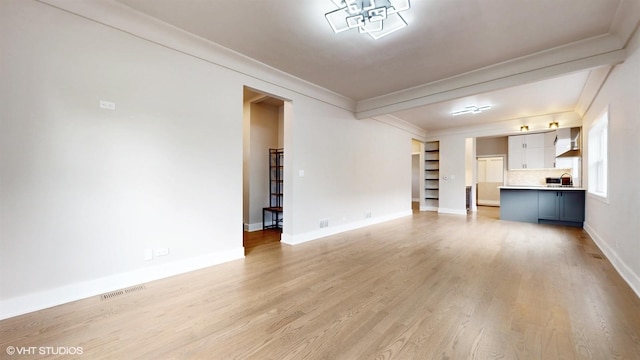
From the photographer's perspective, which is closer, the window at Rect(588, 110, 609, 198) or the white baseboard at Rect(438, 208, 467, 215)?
the window at Rect(588, 110, 609, 198)

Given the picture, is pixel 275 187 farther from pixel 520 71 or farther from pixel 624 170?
pixel 624 170

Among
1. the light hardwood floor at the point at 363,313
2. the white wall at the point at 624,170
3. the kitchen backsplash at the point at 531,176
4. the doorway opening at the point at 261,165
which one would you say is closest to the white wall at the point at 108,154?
the light hardwood floor at the point at 363,313

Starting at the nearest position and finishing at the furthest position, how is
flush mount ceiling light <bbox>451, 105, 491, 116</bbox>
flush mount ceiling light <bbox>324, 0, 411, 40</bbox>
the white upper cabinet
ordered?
flush mount ceiling light <bbox>324, 0, 411, 40</bbox>
flush mount ceiling light <bbox>451, 105, 491, 116</bbox>
the white upper cabinet

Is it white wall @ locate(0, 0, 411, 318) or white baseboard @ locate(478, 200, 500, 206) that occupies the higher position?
white wall @ locate(0, 0, 411, 318)

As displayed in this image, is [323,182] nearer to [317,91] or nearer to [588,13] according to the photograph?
[317,91]

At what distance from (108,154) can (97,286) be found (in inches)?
50.2

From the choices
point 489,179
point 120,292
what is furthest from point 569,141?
point 120,292

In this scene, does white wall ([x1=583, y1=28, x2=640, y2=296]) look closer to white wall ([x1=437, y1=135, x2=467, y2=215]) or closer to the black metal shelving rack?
white wall ([x1=437, y1=135, x2=467, y2=215])

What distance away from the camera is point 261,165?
227 inches

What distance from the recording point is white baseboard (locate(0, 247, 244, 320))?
203 cm

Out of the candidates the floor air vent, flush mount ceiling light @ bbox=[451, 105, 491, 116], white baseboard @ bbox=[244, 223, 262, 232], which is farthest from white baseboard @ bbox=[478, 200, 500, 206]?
the floor air vent

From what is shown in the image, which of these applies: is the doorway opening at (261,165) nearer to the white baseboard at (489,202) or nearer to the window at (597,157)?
the window at (597,157)

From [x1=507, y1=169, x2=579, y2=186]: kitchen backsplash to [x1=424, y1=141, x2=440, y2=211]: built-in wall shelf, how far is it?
2.31m

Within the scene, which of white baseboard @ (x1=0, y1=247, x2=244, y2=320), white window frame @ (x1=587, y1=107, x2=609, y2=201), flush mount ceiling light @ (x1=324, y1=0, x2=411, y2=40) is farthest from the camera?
white window frame @ (x1=587, y1=107, x2=609, y2=201)
